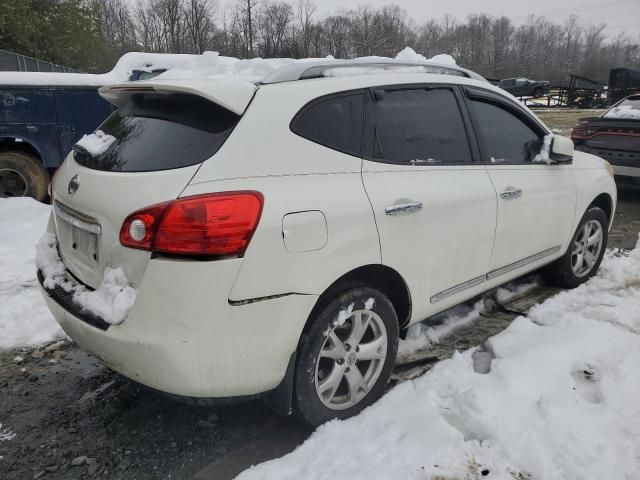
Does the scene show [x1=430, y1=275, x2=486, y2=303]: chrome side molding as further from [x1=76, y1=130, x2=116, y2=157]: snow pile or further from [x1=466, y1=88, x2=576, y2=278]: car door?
[x1=76, y1=130, x2=116, y2=157]: snow pile

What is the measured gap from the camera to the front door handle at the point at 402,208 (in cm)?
251

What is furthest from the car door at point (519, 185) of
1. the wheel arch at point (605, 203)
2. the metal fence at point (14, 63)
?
the metal fence at point (14, 63)

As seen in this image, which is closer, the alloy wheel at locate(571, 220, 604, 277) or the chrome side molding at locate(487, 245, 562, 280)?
the chrome side molding at locate(487, 245, 562, 280)

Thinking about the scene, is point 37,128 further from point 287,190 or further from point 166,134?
point 287,190

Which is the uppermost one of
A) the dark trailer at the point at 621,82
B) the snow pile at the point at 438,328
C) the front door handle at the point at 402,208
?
the dark trailer at the point at 621,82

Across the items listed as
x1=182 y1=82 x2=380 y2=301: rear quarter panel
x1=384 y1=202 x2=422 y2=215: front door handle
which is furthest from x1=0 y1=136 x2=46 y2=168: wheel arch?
x1=384 y1=202 x2=422 y2=215: front door handle

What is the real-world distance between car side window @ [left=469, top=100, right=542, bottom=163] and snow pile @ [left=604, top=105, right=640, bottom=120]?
4.81 metres

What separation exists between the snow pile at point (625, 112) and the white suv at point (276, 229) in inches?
221

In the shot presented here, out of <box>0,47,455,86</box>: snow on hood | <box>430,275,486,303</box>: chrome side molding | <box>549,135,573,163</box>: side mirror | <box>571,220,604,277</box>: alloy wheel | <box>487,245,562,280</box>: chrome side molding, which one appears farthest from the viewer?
<box>0,47,455,86</box>: snow on hood

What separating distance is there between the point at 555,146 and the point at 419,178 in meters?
1.58

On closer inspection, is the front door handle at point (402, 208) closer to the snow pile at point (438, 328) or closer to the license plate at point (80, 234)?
the snow pile at point (438, 328)

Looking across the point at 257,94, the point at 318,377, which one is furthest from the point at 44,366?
the point at 257,94

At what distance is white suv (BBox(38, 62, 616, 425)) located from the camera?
6.59 feet

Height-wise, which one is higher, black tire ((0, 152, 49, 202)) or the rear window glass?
the rear window glass
